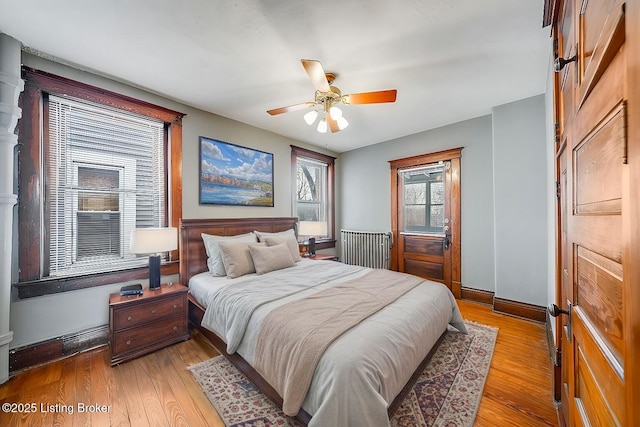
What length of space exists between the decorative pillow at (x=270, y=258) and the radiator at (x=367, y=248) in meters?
2.00

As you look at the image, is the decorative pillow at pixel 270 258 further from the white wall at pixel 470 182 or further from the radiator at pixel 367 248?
the white wall at pixel 470 182

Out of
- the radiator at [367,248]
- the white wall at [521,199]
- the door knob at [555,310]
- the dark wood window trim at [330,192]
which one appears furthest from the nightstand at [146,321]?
the white wall at [521,199]

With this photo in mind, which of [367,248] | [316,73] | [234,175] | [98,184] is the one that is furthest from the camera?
[367,248]

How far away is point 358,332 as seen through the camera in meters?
1.49

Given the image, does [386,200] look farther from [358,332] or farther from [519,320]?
[358,332]

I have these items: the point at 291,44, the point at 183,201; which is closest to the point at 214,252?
the point at 183,201

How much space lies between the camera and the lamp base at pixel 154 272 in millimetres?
2510

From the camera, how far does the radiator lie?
14.5 ft

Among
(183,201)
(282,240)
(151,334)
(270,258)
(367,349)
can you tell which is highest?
(183,201)

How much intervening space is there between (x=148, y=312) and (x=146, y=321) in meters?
0.08

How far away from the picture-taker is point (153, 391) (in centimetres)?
181

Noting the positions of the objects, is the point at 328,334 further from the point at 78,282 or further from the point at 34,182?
the point at 34,182

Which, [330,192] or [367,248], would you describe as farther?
[330,192]

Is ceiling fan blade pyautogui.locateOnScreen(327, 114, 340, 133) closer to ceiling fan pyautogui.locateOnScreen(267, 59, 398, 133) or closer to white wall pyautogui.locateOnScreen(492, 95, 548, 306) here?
ceiling fan pyautogui.locateOnScreen(267, 59, 398, 133)
